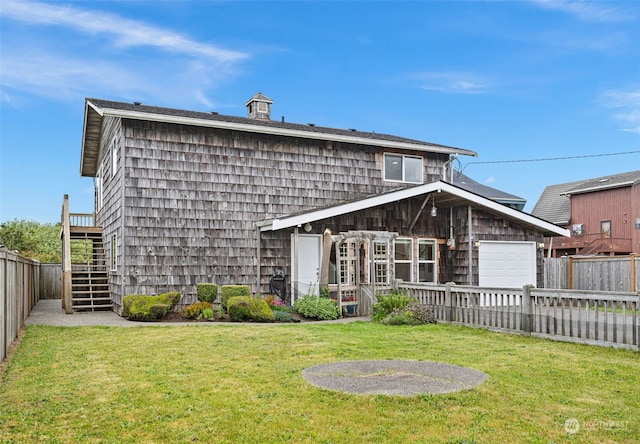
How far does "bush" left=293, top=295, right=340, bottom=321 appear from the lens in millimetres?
13812

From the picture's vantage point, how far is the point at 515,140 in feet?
116

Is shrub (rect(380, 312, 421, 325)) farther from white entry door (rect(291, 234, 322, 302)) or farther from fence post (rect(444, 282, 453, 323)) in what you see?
white entry door (rect(291, 234, 322, 302))

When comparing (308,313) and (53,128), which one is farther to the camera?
(53,128)

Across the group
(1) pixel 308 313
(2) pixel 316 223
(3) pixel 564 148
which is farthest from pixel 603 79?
(1) pixel 308 313

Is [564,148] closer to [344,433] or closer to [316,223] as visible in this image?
[316,223]

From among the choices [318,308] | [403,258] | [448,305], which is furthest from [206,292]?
[403,258]

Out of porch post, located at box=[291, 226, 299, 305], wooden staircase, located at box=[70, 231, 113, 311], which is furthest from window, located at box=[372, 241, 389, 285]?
wooden staircase, located at box=[70, 231, 113, 311]

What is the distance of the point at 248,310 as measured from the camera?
12.9m

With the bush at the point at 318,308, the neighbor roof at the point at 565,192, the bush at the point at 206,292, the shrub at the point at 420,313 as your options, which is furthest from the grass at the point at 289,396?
the neighbor roof at the point at 565,192

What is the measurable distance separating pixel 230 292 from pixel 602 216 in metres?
26.2

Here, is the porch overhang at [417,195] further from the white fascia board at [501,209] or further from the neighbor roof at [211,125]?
the neighbor roof at [211,125]

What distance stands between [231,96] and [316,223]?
15.3 metres

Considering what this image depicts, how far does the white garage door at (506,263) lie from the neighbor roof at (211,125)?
353 cm

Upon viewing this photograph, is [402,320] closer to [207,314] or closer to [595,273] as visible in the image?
[207,314]
